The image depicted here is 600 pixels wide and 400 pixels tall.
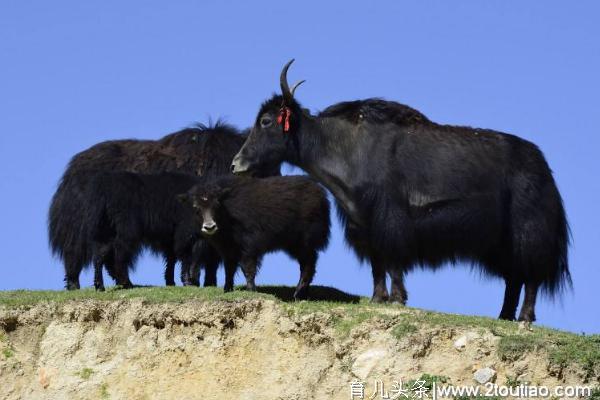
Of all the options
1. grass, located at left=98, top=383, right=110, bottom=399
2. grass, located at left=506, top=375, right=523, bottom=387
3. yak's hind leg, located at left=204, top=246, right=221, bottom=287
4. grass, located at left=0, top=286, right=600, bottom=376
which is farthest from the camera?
yak's hind leg, located at left=204, top=246, right=221, bottom=287

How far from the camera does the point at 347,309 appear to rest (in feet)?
54.6

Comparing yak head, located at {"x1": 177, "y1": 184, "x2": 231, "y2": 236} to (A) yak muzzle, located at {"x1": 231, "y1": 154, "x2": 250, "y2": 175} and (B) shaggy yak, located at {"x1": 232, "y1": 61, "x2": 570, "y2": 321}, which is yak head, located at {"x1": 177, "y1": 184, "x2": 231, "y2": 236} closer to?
(A) yak muzzle, located at {"x1": 231, "y1": 154, "x2": 250, "y2": 175}

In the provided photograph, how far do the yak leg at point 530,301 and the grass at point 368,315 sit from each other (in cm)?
89

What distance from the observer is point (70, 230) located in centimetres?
1930

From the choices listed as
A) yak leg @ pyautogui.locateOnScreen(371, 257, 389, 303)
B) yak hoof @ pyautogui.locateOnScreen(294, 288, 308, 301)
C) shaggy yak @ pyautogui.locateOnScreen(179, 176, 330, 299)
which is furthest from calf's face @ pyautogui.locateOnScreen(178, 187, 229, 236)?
yak leg @ pyautogui.locateOnScreen(371, 257, 389, 303)

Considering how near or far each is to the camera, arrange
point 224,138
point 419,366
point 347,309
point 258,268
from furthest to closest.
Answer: point 224,138, point 258,268, point 347,309, point 419,366

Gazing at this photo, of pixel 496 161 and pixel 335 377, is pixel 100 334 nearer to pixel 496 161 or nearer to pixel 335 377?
pixel 335 377

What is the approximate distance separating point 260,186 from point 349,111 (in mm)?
1453

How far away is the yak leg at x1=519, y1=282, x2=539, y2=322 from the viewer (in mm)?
17391

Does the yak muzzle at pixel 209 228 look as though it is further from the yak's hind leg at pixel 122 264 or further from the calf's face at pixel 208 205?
the yak's hind leg at pixel 122 264

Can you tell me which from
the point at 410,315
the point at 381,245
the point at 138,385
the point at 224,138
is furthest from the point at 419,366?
the point at 224,138

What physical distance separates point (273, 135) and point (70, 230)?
2981 millimetres

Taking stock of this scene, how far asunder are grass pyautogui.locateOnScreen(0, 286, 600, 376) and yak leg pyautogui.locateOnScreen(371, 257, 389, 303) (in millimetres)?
216

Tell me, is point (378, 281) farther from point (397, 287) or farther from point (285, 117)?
point (285, 117)
